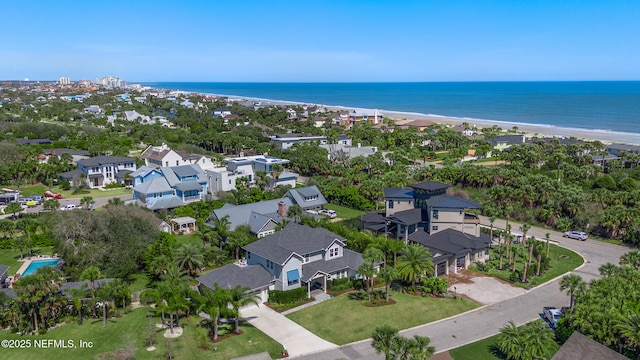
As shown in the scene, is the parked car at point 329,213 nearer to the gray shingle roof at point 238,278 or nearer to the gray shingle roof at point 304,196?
the gray shingle roof at point 304,196

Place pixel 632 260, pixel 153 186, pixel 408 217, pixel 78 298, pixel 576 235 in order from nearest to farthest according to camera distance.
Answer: pixel 78 298
pixel 632 260
pixel 408 217
pixel 576 235
pixel 153 186

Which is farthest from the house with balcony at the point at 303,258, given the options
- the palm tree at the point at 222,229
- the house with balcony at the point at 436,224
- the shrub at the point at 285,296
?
the house with balcony at the point at 436,224

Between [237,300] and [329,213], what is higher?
[237,300]

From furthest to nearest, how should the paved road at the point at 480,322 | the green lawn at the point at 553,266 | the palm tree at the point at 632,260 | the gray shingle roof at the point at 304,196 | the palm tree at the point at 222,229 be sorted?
the gray shingle roof at the point at 304,196 < the palm tree at the point at 222,229 < the green lawn at the point at 553,266 < the palm tree at the point at 632,260 < the paved road at the point at 480,322

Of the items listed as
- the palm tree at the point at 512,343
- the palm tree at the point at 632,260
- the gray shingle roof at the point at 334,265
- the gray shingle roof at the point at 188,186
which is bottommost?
the gray shingle roof at the point at 334,265

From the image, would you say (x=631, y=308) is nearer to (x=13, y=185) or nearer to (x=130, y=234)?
(x=130, y=234)

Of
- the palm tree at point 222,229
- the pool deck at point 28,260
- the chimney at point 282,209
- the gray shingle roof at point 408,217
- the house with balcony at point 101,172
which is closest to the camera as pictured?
the pool deck at point 28,260

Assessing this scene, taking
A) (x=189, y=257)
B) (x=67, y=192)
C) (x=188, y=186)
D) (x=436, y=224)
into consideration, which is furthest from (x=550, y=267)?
(x=67, y=192)

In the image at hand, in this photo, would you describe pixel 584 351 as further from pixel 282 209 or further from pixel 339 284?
Result: pixel 282 209
